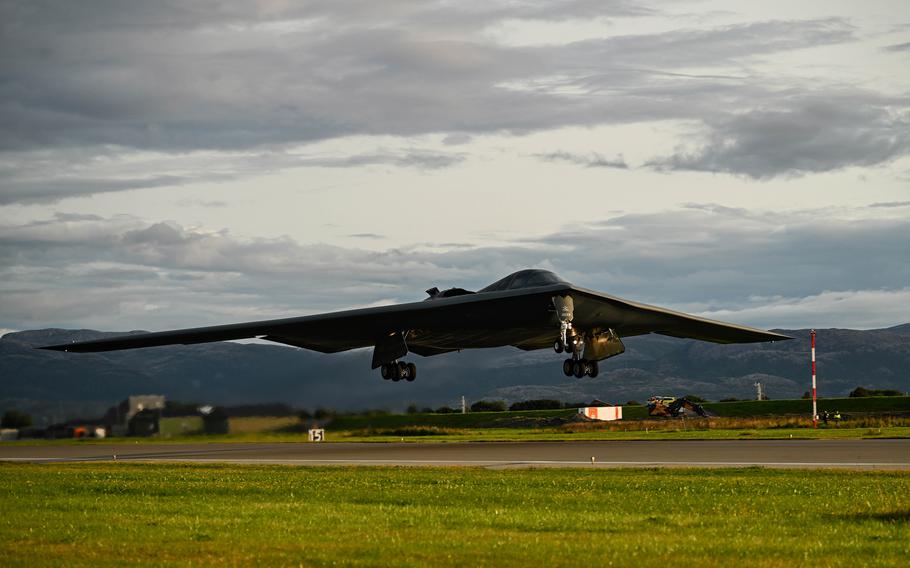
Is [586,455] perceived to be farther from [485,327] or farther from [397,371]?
[397,371]

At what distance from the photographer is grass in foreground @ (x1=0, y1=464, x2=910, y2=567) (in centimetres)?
1181

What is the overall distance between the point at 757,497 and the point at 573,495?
2.90 m

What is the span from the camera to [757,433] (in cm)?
3978

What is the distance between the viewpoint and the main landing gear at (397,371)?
40281mm

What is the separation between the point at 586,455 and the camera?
2862cm

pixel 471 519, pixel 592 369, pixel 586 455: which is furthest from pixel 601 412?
pixel 471 519

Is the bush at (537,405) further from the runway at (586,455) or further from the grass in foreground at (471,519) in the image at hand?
the grass in foreground at (471,519)

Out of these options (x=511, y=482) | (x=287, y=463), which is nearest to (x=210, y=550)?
(x=511, y=482)

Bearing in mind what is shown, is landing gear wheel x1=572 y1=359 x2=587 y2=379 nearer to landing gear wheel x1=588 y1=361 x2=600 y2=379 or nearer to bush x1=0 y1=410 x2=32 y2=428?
landing gear wheel x1=588 y1=361 x2=600 y2=379

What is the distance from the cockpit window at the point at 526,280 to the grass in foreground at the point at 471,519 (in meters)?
15.4

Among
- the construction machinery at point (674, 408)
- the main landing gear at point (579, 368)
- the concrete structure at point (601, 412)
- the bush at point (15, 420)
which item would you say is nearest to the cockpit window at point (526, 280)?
the main landing gear at point (579, 368)

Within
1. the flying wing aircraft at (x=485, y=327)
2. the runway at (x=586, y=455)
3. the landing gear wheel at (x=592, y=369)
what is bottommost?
the runway at (x=586, y=455)

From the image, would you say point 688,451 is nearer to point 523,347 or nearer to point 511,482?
point 511,482

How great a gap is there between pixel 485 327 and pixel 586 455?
36.2 feet
